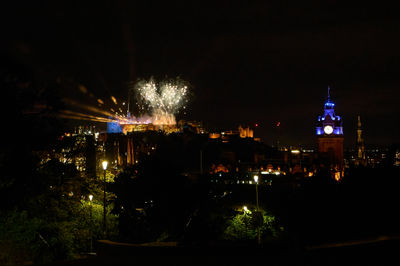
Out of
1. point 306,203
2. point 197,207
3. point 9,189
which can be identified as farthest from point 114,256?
point 306,203

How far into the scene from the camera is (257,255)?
13242 mm

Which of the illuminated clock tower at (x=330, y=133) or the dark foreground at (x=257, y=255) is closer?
the dark foreground at (x=257, y=255)

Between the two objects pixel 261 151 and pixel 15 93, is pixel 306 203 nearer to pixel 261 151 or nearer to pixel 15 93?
pixel 15 93

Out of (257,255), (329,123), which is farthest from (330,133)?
(257,255)

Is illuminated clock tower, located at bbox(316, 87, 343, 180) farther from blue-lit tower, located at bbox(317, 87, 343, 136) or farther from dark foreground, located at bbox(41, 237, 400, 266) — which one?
dark foreground, located at bbox(41, 237, 400, 266)

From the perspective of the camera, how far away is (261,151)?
170500 mm

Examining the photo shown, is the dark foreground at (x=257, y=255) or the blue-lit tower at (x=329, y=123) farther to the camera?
the blue-lit tower at (x=329, y=123)

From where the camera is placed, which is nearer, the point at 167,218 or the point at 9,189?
the point at 9,189

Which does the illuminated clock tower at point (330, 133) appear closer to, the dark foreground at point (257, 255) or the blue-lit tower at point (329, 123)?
the blue-lit tower at point (329, 123)

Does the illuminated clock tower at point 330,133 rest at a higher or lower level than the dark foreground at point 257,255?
higher

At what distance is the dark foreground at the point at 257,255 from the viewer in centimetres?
1188

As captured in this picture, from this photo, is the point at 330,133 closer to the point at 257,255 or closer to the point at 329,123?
the point at 329,123

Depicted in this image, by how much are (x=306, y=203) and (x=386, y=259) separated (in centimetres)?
1791

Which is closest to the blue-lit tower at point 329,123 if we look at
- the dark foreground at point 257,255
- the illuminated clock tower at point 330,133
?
the illuminated clock tower at point 330,133
